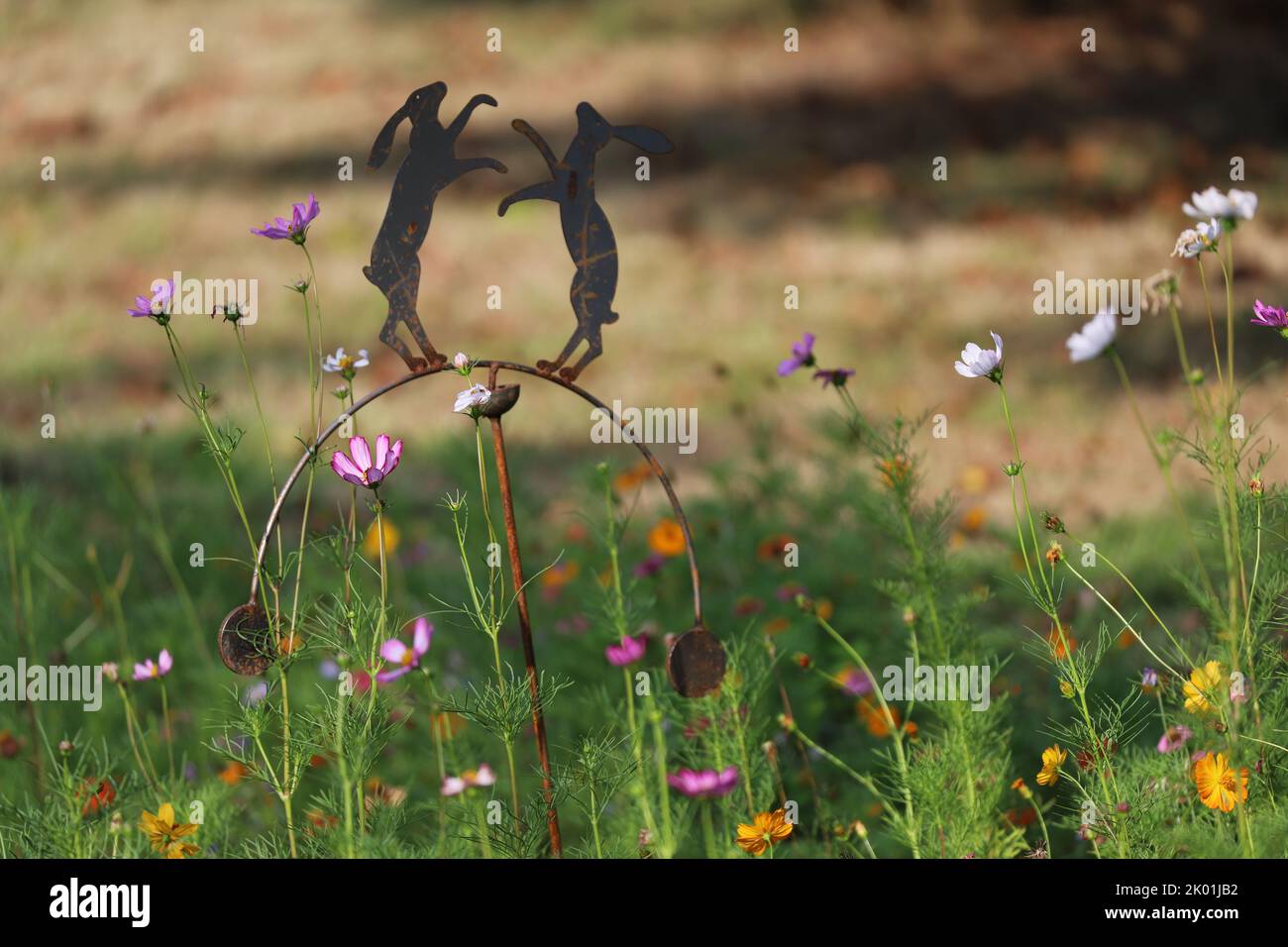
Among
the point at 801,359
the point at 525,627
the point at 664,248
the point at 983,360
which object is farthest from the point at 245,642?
the point at 664,248

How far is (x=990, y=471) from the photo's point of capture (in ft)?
12.4

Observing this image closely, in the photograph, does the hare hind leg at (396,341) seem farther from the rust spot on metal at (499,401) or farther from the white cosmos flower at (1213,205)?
the white cosmos flower at (1213,205)

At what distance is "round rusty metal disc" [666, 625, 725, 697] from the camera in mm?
1469

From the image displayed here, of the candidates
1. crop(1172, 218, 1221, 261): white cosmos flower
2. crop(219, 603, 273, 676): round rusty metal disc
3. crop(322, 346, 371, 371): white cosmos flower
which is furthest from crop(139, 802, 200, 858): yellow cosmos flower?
crop(1172, 218, 1221, 261): white cosmos flower

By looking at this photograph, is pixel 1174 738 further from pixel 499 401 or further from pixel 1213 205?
pixel 499 401

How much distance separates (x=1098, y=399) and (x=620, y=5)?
4.40 m

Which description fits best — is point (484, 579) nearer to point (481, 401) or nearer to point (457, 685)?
point (457, 685)

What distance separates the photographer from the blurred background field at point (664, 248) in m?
3.13

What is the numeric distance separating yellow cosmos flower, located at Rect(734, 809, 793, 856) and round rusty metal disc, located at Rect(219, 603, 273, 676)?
0.61 m

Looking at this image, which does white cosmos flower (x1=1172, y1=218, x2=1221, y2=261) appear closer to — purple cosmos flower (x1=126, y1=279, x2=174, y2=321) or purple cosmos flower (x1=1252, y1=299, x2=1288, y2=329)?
purple cosmos flower (x1=1252, y1=299, x2=1288, y2=329)

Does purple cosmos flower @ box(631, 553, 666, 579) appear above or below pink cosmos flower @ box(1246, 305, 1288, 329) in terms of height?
below

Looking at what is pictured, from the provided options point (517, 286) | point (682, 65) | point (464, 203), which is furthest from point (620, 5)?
point (517, 286)

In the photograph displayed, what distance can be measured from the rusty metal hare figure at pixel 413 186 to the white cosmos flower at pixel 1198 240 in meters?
0.80

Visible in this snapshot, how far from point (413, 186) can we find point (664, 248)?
4.35 metres
